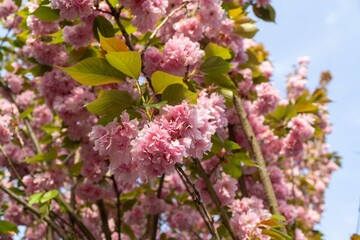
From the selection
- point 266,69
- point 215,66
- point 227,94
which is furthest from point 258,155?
point 266,69

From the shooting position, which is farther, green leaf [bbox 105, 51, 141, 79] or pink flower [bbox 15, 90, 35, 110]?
pink flower [bbox 15, 90, 35, 110]

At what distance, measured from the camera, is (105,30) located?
207cm

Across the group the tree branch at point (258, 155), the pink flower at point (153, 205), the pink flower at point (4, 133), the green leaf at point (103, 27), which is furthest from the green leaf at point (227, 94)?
the pink flower at point (4, 133)

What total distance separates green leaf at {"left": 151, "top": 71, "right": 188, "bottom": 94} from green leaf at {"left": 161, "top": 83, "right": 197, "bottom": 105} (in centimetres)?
2

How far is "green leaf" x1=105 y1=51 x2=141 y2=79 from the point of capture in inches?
54.4

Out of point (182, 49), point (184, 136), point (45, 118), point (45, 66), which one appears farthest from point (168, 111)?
point (45, 118)

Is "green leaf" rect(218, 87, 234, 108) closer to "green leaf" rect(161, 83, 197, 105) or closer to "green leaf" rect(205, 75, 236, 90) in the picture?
"green leaf" rect(205, 75, 236, 90)

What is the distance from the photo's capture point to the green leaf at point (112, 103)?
1476mm

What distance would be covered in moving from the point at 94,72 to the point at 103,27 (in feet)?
2.19

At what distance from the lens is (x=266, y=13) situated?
311 cm

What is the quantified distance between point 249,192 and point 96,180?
3.73ft

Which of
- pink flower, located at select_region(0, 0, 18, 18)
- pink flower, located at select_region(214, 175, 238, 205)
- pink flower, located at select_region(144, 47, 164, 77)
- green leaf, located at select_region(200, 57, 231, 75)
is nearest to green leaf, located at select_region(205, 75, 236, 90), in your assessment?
green leaf, located at select_region(200, 57, 231, 75)

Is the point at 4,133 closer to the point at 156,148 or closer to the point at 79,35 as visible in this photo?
the point at 79,35

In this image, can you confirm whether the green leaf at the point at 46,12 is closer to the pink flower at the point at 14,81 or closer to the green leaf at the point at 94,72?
the green leaf at the point at 94,72
